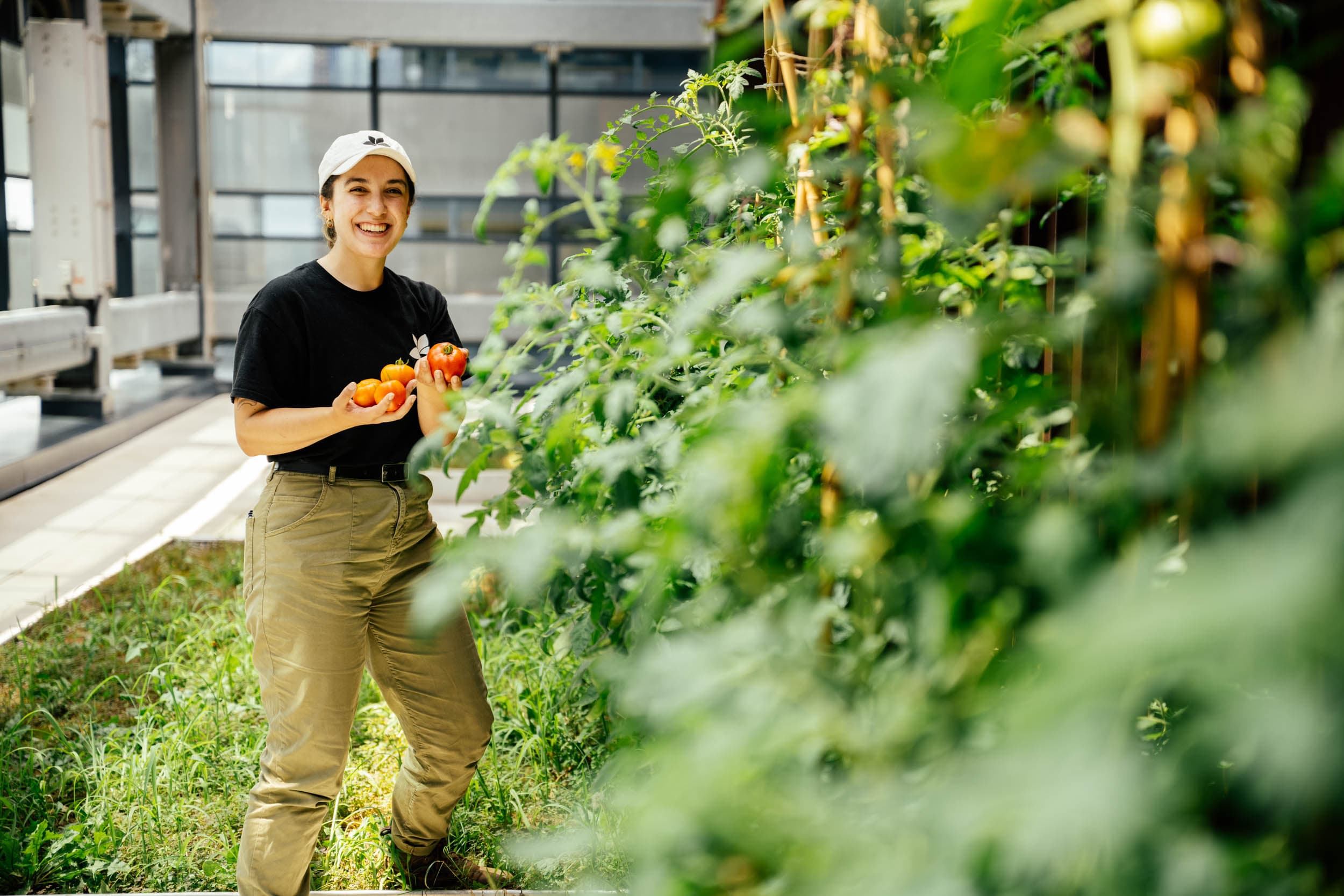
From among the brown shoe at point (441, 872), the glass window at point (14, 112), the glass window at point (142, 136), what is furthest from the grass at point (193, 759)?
the glass window at point (142, 136)

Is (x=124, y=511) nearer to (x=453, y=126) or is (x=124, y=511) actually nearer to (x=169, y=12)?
(x=169, y=12)

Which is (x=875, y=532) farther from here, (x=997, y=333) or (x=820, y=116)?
(x=820, y=116)

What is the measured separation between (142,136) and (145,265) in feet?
5.39

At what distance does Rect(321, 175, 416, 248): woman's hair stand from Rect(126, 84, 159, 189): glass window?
39.0 ft

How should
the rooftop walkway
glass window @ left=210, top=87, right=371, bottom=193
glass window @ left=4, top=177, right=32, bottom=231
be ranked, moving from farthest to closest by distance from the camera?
glass window @ left=210, top=87, right=371, bottom=193, glass window @ left=4, top=177, right=32, bottom=231, the rooftop walkway

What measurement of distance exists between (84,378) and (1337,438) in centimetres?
985

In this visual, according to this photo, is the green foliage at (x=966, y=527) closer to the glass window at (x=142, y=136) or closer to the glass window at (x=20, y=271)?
the glass window at (x=20, y=271)

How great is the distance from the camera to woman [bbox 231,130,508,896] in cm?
227

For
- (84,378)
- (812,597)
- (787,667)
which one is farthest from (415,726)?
(84,378)

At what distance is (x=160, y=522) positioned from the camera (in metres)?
6.09

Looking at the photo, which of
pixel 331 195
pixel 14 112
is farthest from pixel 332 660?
pixel 14 112

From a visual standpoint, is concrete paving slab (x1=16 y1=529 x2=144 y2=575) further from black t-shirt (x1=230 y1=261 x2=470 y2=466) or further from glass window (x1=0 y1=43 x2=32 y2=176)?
glass window (x1=0 y1=43 x2=32 y2=176)

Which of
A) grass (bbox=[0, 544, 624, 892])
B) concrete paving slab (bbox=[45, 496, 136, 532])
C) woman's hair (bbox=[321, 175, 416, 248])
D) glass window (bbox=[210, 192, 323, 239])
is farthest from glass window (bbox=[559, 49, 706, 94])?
woman's hair (bbox=[321, 175, 416, 248])

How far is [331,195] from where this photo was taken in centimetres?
252
